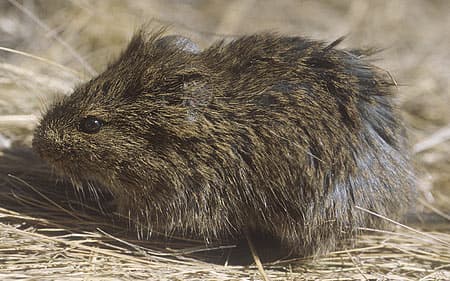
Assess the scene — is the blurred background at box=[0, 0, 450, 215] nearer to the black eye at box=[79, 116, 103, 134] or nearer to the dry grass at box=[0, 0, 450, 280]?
the dry grass at box=[0, 0, 450, 280]

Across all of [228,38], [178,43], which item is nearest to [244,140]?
[178,43]

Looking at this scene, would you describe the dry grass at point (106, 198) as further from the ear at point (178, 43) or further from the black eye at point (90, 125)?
the ear at point (178, 43)

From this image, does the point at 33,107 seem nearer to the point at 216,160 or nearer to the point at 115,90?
the point at 115,90

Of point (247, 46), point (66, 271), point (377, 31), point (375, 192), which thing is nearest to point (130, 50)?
point (247, 46)

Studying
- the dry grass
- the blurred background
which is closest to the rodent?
the dry grass

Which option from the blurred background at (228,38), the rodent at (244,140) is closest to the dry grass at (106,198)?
the blurred background at (228,38)
